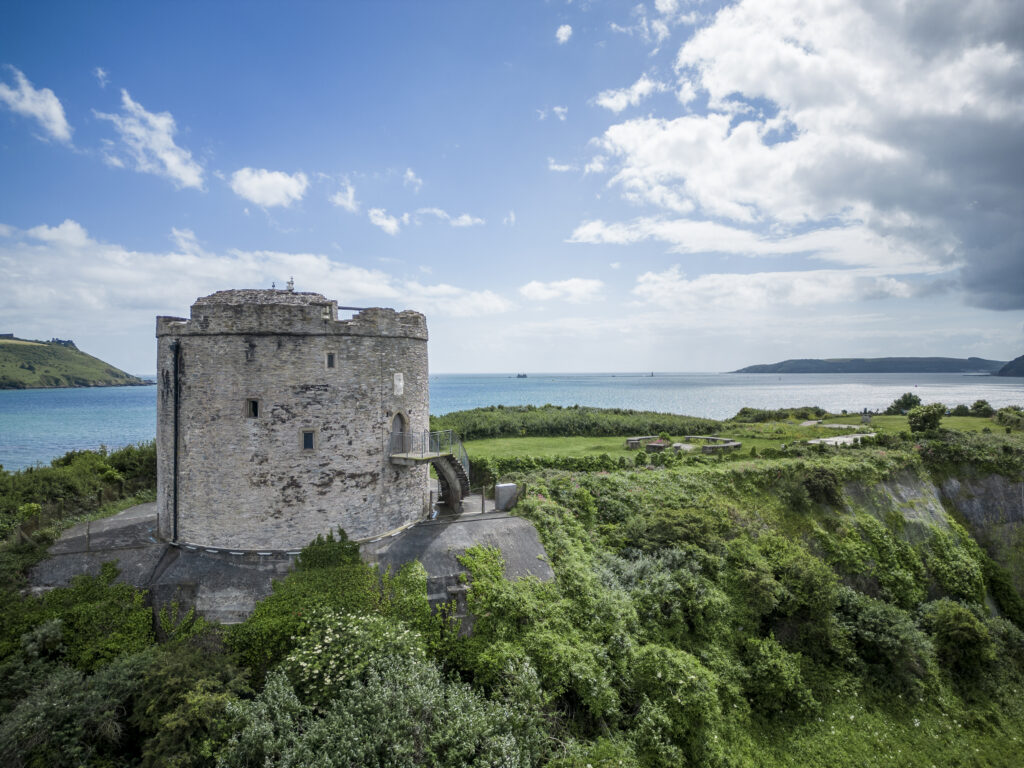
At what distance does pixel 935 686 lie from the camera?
18.1m

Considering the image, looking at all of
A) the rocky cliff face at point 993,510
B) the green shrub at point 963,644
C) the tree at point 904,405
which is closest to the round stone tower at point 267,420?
the green shrub at point 963,644

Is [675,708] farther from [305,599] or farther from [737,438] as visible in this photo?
[737,438]

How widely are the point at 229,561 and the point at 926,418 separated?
1531 inches

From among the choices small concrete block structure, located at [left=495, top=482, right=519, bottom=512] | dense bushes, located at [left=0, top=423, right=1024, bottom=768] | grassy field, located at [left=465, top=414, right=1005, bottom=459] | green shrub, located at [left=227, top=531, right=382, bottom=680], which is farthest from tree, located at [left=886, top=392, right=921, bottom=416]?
green shrub, located at [left=227, top=531, right=382, bottom=680]

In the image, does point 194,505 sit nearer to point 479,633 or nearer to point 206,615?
point 206,615

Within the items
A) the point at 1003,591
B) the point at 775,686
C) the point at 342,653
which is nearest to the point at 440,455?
the point at 342,653

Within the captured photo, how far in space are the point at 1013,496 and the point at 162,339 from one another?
41.1 meters

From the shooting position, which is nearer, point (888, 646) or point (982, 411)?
point (888, 646)

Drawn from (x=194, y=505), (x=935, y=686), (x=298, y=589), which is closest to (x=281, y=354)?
(x=194, y=505)

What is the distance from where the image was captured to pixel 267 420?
1550cm

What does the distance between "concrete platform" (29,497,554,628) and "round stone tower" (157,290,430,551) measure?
2.03 feet

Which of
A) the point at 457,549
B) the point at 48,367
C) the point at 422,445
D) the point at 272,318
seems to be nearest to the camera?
the point at 272,318

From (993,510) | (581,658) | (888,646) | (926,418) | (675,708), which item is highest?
(926,418)

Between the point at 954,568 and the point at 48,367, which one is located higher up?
the point at 48,367
